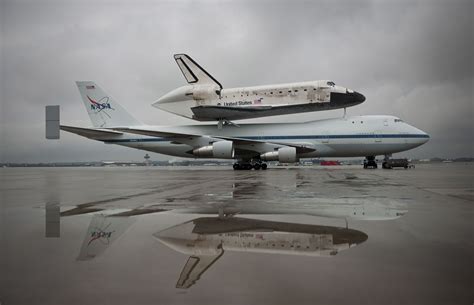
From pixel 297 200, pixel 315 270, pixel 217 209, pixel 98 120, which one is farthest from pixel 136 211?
pixel 98 120

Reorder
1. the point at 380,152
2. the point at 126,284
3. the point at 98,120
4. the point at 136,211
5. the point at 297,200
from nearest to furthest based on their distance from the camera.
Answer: the point at 126,284 → the point at 136,211 → the point at 297,200 → the point at 380,152 → the point at 98,120

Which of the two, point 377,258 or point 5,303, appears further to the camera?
point 377,258

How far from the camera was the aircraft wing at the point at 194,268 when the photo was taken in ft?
8.05

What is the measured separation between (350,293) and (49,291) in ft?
6.63

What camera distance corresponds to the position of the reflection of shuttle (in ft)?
9.84

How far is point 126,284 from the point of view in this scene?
7.95 feet

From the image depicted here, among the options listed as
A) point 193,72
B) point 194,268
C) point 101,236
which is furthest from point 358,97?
point 194,268

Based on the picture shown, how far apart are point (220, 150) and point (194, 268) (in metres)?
20.7

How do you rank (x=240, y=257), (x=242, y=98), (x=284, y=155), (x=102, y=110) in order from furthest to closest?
(x=102, y=110)
(x=242, y=98)
(x=284, y=155)
(x=240, y=257)

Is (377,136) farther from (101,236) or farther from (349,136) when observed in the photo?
(101,236)

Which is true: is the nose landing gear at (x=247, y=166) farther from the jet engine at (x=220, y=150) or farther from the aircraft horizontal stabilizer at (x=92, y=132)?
the aircraft horizontal stabilizer at (x=92, y=132)

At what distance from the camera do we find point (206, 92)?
27.5 metres

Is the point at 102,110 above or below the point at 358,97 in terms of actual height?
below

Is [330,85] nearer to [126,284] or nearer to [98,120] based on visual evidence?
[98,120]
